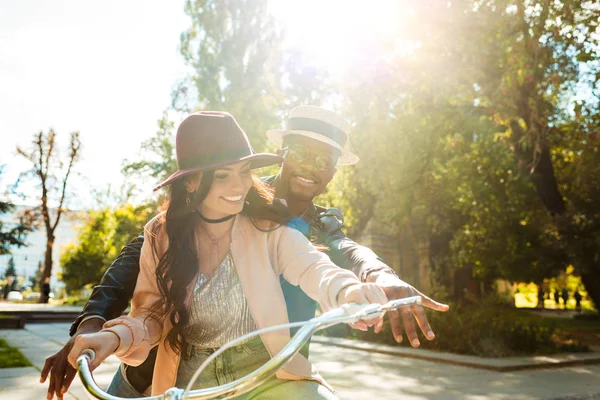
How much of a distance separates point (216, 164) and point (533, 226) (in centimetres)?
1929

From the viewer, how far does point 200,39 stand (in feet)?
93.7

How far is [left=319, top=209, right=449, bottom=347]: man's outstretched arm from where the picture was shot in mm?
1682

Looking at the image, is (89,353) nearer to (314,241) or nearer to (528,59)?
(314,241)

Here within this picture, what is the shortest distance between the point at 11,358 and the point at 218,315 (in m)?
9.36

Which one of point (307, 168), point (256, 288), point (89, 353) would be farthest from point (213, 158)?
point (307, 168)

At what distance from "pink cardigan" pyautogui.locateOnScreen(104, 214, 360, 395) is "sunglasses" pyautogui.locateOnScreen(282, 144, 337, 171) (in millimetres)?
1404

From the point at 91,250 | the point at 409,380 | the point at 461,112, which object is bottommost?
the point at 409,380

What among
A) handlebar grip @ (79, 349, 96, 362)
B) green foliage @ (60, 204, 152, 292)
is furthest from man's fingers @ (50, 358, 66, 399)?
green foliage @ (60, 204, 152, 292)

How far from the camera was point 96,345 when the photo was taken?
1.91 meters

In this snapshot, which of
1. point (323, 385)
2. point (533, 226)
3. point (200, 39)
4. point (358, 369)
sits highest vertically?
point (200, 39)

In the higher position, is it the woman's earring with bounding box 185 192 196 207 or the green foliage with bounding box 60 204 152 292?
the green foliage with bounding box 60 204 152 292

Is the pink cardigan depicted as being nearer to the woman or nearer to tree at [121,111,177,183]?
the woman

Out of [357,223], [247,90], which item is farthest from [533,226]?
[247,90]

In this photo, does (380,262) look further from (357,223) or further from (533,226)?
(357,223)
